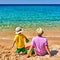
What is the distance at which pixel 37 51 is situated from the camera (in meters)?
7.20

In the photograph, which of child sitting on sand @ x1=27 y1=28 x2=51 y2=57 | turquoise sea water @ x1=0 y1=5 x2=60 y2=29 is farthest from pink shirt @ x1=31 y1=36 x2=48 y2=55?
turquoise sea water @ x1=0 y1=5 x2=60 y2=29

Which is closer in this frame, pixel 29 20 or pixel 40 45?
pixel 40 45

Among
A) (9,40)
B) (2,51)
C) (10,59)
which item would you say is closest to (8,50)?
(2,51)

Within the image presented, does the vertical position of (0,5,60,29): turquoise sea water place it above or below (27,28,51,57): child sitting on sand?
below

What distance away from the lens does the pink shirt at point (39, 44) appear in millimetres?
7074

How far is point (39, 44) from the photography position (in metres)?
7.12

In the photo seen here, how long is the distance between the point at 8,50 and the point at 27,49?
712 millimetres

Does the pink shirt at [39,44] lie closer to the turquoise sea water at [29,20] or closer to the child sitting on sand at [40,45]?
the child sitting on sand at [40,45]

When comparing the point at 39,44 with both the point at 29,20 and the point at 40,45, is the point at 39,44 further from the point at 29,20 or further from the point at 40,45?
the point at 29,20

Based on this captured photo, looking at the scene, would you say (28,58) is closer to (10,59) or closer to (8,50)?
(10,59)

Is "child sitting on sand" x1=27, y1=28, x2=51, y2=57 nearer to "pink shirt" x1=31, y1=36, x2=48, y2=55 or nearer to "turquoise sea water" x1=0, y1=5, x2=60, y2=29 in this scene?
"pink shirt" x1=31, y1=36, x2=48, y2=55

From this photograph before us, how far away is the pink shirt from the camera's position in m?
7.07

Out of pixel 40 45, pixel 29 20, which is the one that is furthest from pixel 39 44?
pixel 29 20

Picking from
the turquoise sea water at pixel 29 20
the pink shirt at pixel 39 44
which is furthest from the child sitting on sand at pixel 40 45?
the turquoise sea water at pixel 29 20
